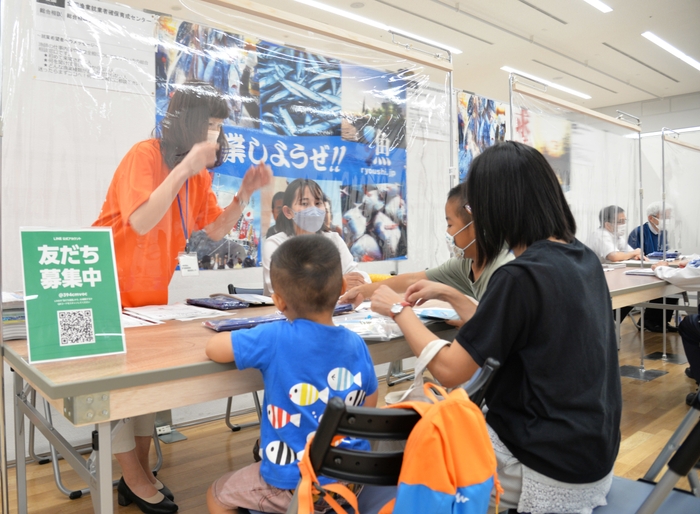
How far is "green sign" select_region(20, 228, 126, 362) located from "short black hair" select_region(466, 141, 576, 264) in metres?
0.84

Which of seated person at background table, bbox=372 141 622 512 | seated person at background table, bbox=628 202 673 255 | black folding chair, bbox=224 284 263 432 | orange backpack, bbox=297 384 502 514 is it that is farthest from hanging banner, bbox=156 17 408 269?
seated person at background table, bbox=628 202 673 255

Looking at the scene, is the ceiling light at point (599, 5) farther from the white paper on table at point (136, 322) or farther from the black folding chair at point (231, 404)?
the white paper on table at point (136, 322)

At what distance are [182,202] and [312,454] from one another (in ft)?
4.85

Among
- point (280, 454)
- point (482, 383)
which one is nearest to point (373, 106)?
point (280, 454)

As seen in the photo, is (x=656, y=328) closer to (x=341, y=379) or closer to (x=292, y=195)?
(x=292, y=195)

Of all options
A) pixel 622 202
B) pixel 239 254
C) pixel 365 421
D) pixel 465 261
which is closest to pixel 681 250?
pixel 622 202

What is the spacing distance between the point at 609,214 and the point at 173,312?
11.0 feet

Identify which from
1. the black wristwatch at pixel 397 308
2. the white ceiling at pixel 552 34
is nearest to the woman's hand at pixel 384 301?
the black wristwatch at pixel 397 308

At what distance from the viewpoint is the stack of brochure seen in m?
1.35

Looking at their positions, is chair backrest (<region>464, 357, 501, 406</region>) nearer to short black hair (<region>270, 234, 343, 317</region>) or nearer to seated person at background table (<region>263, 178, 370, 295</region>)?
short black hair (<region>270, 234, 343, 317</region>)

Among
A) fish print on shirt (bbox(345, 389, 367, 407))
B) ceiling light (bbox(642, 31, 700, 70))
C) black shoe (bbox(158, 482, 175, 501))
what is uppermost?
ceiling light (bbox(642, 31, 700, 70))

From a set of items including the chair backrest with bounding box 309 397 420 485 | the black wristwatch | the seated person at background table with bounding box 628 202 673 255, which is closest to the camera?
the chair backrest with bounding box 309 397 420 485

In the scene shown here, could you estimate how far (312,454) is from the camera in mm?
675

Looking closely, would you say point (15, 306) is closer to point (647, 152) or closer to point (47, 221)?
point (47, 221)
